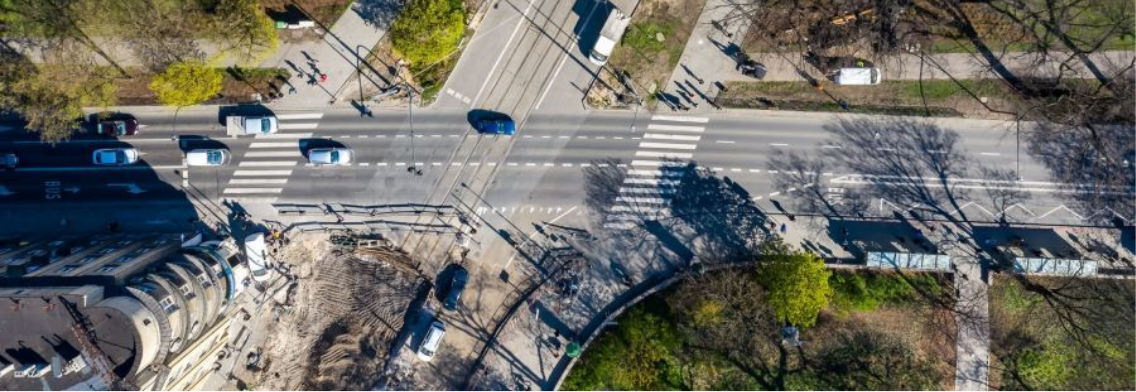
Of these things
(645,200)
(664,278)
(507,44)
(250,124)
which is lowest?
(250,124)

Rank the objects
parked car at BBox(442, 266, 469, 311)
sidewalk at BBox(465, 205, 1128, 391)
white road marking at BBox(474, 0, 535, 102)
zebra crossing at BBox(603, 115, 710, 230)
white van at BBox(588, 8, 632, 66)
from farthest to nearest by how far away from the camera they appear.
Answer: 1. sidewalk at BBox(465, 205, 1128, 391)
2. zebra crossing at BBox(603, 115, 710, 230)
3. white road marking at BBox(474, 0, 535, 102)
4. parked car at BBox(442, 266, 469, 311)
5. white van at BBox(588, 8, 632, 66)

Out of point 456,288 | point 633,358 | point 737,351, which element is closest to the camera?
point 633,358

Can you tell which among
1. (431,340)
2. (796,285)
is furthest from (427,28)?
(796,285)

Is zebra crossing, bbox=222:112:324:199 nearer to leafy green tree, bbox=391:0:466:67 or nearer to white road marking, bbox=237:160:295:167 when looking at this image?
white road marking, bbox=237:160:295:167

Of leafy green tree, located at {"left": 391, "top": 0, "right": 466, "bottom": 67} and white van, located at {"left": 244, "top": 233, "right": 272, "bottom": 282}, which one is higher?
leafy green tree, located at {"left": 391, "top": 0, "right": 466, "bottom": 67}

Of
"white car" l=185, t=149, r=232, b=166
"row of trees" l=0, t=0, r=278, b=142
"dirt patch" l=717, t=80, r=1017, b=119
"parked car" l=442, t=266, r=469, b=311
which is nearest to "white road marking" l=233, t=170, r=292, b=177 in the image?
"white car" l=185, t=149, r=232, b=166

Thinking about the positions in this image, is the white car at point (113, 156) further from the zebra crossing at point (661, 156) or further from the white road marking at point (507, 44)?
Result: the zebra crossing at point (661, 156)

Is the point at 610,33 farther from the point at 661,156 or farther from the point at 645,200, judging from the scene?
the point at 645,200

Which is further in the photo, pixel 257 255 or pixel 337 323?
pixel 337 323
